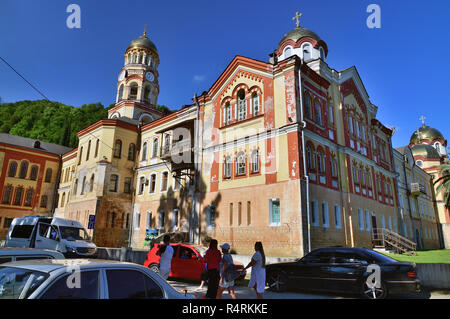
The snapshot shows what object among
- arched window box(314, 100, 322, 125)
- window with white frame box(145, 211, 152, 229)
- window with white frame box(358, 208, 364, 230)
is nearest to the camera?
arched window box(314, 100, 322, 125)

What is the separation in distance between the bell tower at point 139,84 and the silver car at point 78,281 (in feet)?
115

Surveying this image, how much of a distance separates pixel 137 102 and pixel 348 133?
25.4m

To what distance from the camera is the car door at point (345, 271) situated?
378 inches

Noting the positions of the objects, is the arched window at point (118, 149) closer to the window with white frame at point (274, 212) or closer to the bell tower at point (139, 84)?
the bell tower at point (139, 84)

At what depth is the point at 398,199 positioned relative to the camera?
32312 millimetres

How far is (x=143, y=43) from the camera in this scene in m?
40.2

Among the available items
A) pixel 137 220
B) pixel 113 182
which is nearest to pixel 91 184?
pixel 113 182

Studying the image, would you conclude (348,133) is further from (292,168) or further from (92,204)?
(92,204)

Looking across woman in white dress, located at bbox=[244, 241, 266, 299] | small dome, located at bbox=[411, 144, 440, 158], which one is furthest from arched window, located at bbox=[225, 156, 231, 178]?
small dome, located at bbox=[411, 144, 440, 158]

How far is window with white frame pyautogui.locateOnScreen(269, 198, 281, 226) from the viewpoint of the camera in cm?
1884

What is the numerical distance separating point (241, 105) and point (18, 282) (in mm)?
20342

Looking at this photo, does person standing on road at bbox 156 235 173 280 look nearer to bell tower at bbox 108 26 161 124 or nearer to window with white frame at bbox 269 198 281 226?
window with white frame at bbox 269 198 281 226
